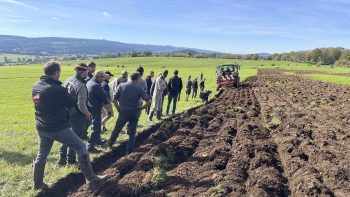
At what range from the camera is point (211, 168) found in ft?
25.0

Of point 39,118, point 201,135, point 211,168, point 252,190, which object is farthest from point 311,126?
point 39,118

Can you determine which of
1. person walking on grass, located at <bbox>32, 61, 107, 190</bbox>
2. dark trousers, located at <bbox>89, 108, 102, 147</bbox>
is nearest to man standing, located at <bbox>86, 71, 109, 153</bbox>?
dark trousers, located at <bbox>89, 108, 102, 147</bbox>

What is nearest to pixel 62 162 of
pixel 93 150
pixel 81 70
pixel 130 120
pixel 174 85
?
pixel 93 150

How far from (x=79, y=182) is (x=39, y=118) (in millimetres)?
1862

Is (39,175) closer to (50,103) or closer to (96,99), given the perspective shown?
(50,103)

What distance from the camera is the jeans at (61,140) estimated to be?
6.66 m

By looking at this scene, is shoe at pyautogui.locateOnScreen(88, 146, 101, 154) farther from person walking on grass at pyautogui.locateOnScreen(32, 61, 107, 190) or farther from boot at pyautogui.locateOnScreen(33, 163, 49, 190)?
person walking on grass at pyautogui.locateOnScreen(32, 61, 107, 190)

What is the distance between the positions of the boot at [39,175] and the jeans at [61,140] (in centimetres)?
9

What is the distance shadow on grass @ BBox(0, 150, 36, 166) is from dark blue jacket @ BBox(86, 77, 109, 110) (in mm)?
1878

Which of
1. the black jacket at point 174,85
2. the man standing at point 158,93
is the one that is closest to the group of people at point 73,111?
the man standing at point 158,93

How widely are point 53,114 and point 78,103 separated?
1.13 metres

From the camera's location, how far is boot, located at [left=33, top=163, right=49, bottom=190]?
695cm

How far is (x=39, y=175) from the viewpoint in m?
7.01

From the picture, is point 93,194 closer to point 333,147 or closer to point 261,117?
point 333,147
